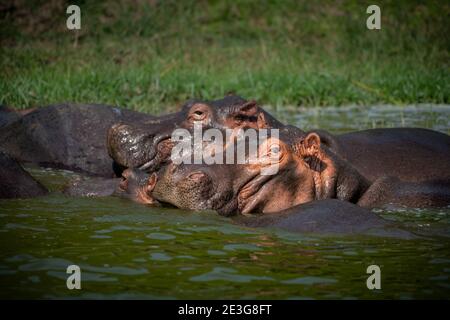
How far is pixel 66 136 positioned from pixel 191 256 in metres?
3.81

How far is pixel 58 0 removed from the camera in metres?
17.0

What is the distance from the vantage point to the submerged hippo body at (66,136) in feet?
27.2

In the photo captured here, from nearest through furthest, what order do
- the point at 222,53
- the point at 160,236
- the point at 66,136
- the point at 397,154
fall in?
the point at 160,236, the point at 397,154, the point at 66,136, the point at 222,53

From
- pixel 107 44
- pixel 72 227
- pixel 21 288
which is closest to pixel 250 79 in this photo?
pixel 107 44

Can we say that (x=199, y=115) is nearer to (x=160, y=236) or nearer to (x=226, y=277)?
(x=160, y=236)

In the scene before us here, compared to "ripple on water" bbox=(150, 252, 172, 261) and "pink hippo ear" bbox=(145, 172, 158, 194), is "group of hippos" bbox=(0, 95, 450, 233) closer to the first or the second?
"pink hippo ear" bbox=(145, 172, 158, 194)

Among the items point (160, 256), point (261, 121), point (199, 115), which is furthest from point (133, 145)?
point (160, 256)

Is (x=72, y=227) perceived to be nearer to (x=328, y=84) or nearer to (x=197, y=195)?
(x=197, y=195)

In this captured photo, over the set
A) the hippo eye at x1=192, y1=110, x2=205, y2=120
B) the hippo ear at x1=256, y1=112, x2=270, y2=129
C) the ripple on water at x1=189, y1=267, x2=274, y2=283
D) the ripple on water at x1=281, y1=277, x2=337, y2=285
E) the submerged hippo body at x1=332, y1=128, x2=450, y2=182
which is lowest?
the ripple on water at x1=281, y1=277, x2=337, y2=285

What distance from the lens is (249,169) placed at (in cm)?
582

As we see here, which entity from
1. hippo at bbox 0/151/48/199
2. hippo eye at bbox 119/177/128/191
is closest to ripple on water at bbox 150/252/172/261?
hippo eye at bbox 119/177/128/191

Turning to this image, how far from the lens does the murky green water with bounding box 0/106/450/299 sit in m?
4.25
